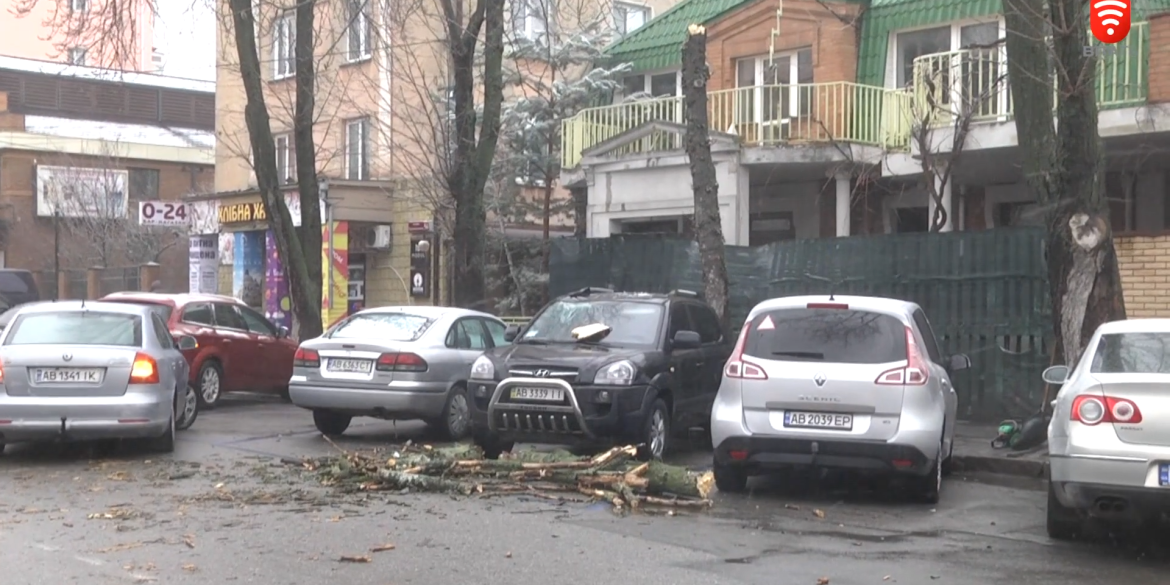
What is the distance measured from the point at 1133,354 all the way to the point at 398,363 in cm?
715

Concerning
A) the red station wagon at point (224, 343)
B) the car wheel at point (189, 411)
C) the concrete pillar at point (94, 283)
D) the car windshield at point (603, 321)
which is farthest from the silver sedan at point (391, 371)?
the concrete pillar at point (94, 283)

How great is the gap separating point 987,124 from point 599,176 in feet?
22.7

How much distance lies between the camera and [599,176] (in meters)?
22.5

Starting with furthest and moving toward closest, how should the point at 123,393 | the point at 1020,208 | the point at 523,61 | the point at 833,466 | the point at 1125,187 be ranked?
the point at 523,61 < the point at 1020,208 < the point at 1125,187 < the point at 123,393 < the point at 833,466

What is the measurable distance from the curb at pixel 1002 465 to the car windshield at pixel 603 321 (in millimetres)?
3048

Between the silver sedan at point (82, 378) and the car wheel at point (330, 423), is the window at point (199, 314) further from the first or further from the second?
the silver sedan at point (82, 378)

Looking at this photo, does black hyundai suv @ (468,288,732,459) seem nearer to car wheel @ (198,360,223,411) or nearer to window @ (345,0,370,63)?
car wheel @ (198,360,223,411)

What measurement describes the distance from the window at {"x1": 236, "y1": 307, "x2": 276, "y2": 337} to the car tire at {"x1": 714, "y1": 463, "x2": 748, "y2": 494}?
9.28 metres

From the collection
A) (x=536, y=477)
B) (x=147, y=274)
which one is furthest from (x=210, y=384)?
(x=147, y=274)

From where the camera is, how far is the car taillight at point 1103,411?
24.9 ft

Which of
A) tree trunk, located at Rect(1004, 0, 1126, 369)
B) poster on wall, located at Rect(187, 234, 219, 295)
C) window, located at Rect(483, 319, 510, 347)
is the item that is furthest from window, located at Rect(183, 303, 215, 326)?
poster on wall, located at Rect(187, 234, 219, 295)

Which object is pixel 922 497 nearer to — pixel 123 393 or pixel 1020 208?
pixel 123 393

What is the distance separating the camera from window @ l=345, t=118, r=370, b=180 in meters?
29.4

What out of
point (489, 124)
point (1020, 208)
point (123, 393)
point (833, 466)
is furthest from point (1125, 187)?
point (123, 393)
